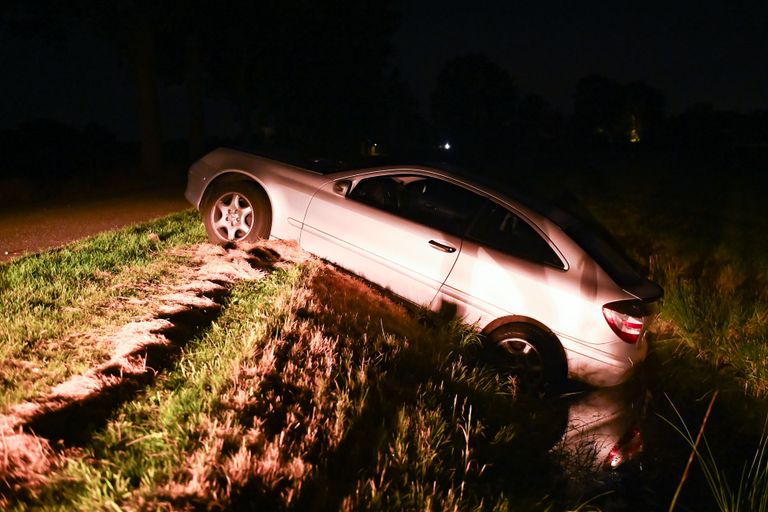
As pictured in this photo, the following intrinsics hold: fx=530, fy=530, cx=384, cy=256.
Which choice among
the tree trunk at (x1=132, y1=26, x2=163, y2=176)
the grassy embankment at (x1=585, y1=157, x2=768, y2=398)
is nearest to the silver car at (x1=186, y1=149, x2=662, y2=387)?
the grassy embankment at (x1=585, y1=157, x2=768, y2=398)

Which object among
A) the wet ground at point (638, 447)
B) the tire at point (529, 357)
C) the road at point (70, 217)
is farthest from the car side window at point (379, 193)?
the road at point (70, 217)

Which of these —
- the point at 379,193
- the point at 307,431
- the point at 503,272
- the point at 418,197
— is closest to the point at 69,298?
the point at 307,431

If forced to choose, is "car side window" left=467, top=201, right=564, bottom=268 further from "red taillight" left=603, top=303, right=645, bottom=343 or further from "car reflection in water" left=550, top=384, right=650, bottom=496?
"car reflection in water" left=550, top=384, right=650, bottom=496

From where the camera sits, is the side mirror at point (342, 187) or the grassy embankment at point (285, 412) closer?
the grassy embankment at point (285, 412)

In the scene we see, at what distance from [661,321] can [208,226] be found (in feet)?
17.4

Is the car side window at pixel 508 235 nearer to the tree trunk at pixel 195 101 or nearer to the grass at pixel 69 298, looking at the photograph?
the grass at pixel 69 298

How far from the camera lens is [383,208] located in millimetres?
5031

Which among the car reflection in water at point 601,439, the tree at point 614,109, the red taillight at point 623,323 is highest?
the tree at point 614,109

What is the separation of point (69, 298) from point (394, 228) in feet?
8.77

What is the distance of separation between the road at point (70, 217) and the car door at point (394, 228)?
3420 mm

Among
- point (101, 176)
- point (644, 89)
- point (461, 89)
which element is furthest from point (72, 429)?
point (644, 89)

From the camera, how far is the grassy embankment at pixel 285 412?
2.30 meters

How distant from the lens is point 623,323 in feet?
13.7

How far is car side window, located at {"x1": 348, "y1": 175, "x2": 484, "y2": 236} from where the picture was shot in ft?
16.6
